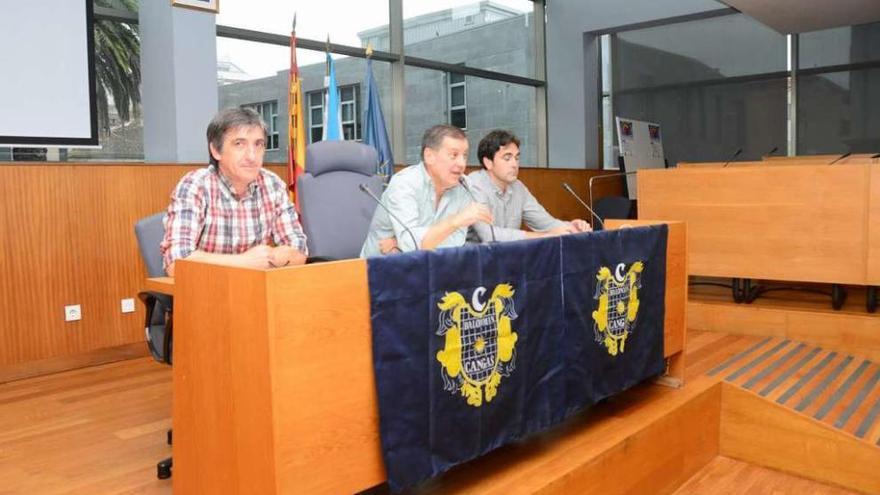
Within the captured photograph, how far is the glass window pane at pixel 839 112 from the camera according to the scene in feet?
23.0

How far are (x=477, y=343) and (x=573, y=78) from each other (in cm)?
656

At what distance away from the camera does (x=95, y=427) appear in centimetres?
256

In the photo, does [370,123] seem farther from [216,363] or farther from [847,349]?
[216,363]

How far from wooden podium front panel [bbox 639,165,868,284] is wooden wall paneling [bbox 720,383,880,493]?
1.26m

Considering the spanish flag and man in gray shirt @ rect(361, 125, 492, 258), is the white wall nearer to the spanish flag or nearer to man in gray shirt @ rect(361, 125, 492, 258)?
the spanish flag

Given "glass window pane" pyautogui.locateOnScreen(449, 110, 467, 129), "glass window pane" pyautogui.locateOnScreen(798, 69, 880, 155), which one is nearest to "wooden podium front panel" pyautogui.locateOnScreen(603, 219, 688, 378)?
"glass window pane" pyautogui.locateOnScreen(449, 110, 467, 129)

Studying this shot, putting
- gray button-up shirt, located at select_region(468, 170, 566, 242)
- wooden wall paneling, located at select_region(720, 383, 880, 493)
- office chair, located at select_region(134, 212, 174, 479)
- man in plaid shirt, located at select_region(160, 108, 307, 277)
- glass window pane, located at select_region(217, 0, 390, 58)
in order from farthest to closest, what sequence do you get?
1. glass window pane, located at select_region(217, 0, 390, 58)
2. gray button-up shirt, located at select_region(468, 170, 566, 242)
3. wooden wall paneling, located at select_region(720, 383, 880, 493)
4. office chair, located at select_region(134, 212, 174, 479)
5. man in plaid shirt, located at select_region(160, 108, 307, 277)

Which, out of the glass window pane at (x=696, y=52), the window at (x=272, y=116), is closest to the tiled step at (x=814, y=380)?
the window at (x=272, y=116)

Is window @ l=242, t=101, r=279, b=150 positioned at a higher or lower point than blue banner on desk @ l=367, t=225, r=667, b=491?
higher

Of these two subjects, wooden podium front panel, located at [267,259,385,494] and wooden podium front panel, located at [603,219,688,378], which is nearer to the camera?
wooden podium front panel, located at [267,259,385,494]

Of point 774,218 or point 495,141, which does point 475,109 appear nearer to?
point 774,218

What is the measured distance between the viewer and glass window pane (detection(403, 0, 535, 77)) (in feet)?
21.9

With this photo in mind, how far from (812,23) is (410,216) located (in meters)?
5.81

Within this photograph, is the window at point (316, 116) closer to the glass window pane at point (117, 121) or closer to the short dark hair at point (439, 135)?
the glass window pane at point (117, 121)
